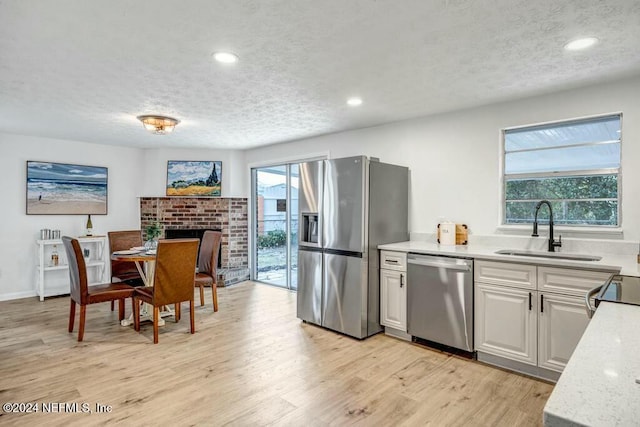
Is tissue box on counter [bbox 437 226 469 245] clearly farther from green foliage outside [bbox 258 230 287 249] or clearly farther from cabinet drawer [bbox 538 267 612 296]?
green foliage outside [bbox 258 230 287 249]

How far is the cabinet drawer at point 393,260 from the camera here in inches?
133

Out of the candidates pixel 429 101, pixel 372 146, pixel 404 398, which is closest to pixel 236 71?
pixel 429 101

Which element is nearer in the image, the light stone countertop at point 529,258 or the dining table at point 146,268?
the light stone countertop at point 529,258

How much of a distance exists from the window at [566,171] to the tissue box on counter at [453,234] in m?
0.39

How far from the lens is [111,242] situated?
4406mm

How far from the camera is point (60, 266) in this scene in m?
4.99

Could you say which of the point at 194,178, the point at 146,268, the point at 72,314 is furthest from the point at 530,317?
the point at 194,178

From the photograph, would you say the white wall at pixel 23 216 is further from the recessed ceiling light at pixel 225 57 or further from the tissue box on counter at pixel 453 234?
the tissue box on counter at pixel 453 234

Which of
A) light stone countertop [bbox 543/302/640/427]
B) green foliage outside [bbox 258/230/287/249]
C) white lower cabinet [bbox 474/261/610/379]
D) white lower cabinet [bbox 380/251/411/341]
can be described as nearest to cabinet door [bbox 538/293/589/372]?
white lower cabinet [bbox 474/261/610/379]

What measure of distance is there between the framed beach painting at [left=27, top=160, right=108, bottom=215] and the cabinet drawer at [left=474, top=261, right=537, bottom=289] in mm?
5522

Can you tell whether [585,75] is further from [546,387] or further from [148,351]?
[148,351]

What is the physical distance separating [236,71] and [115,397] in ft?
7.99

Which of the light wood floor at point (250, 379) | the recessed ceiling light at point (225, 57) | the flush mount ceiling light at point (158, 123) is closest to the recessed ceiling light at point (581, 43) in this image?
the recessed ceiling light at point (225, 57)

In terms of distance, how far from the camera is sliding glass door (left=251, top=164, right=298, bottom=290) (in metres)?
5.48
